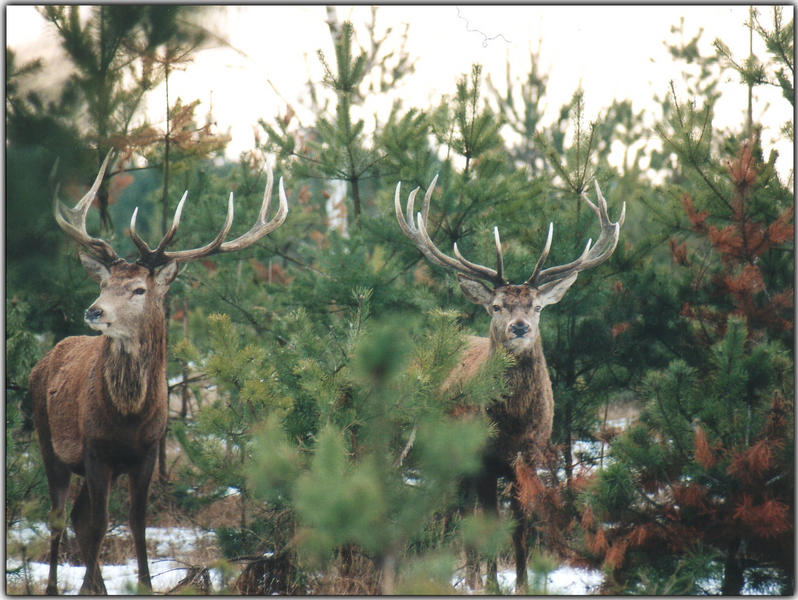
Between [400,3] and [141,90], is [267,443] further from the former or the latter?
[400,3]

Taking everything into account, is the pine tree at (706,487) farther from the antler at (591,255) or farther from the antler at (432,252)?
the antler at (432,252)

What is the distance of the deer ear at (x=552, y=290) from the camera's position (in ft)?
20.0

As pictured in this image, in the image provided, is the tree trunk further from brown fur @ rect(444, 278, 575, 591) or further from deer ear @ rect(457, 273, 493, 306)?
deer ear @ rect(457, 273, 493, 306)

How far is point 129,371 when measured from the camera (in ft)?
17.0

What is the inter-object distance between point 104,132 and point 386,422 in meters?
1.68

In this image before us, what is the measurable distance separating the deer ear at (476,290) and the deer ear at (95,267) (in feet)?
7.37

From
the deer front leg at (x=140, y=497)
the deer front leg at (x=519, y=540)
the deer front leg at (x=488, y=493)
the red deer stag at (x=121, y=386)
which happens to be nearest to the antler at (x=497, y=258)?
the red deer stag at (x=121, y=386)

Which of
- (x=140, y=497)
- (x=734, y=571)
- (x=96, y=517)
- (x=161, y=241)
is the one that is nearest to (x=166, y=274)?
(x=161, y=241)

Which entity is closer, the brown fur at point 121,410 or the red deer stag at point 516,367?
the brown fur at point 121,410

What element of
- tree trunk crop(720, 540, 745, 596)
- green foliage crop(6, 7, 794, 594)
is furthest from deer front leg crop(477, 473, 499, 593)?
tree trunk crop(720, 540, 745, 596)

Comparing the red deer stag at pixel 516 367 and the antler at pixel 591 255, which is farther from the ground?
the antler at pixel 591 255

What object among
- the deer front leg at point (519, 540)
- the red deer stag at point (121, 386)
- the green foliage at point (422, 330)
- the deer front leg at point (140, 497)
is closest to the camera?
the green foliage at point (422, 330)

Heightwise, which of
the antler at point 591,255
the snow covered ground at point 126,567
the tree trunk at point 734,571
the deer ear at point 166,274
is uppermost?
the antler at point 591,255

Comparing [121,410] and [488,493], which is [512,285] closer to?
[488,493]
